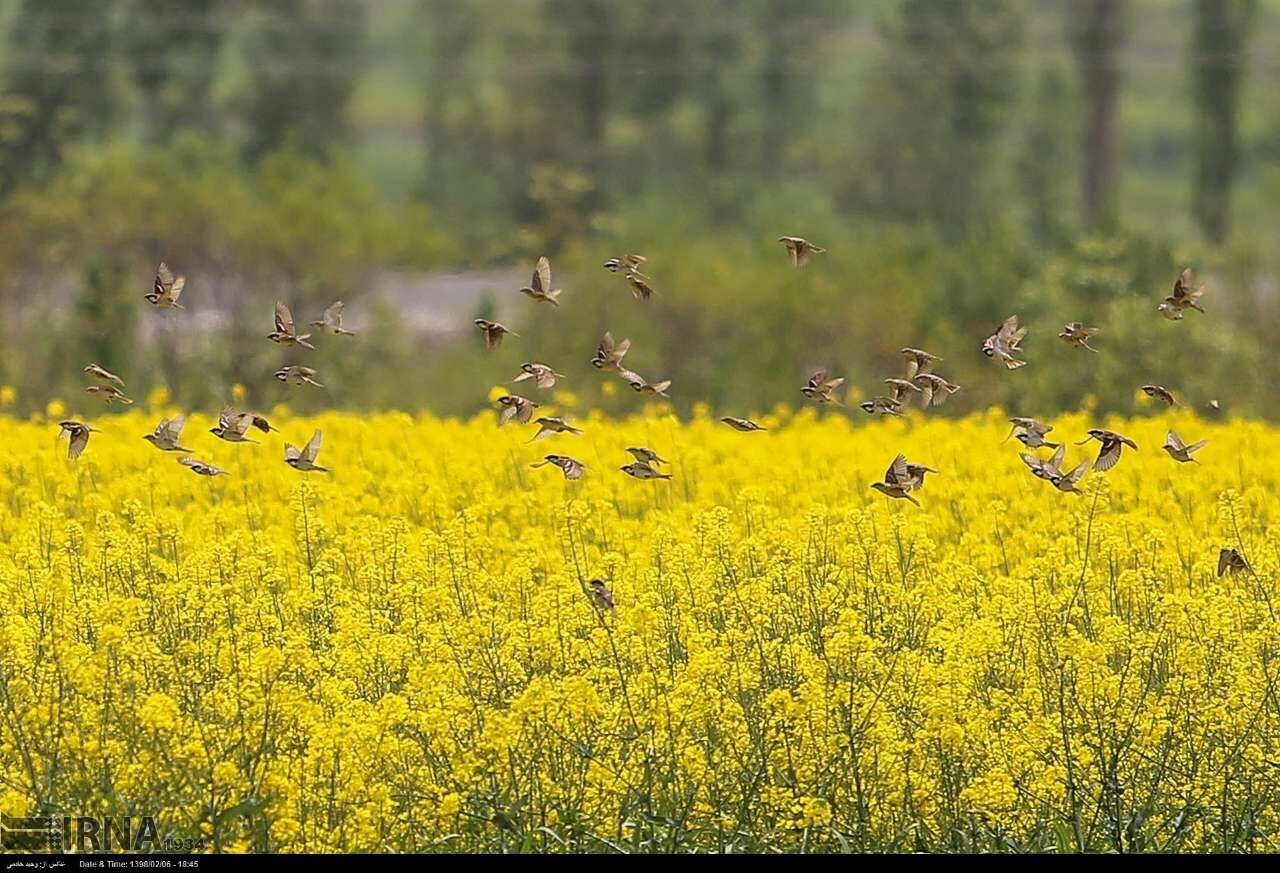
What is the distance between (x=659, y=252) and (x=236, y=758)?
14024 millimetres

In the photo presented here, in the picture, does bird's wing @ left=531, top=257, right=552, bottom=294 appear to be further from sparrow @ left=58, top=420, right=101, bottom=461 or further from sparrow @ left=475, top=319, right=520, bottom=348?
sparrow @ left=58, top=420, right=101, bottom=461

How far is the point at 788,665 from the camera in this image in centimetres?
595

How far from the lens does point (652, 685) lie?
5.74 metres

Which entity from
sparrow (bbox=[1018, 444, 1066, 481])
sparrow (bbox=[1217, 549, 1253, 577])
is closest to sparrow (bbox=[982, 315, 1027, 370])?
sparrow (bbox=[1018, 444, 1066, 481])

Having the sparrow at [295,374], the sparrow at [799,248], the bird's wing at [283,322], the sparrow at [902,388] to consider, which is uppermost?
the sparrow at [799,248]

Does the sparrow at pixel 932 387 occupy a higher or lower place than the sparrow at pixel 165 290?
lower

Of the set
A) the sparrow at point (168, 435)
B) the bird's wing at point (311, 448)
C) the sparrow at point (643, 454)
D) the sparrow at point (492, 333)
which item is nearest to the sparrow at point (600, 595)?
Result: the sparrow at point (643, 454)

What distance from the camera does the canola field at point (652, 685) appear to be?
210 inches

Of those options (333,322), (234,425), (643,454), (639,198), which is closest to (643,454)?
(643,454)

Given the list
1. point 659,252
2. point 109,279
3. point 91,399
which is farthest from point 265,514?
point 659,252

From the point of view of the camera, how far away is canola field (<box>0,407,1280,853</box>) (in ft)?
17.5

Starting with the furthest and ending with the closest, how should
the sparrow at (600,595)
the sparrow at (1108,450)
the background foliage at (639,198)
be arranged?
the background foliage at (639,198)
the sparrow at (1108,450)
the sparrow at (600,595)

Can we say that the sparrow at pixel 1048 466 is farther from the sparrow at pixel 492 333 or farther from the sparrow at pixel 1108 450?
the sparrow at pixel 492 333

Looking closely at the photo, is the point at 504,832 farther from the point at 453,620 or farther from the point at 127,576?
the point at 127,576
